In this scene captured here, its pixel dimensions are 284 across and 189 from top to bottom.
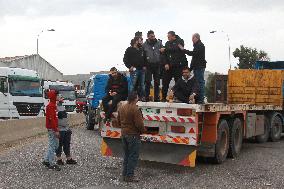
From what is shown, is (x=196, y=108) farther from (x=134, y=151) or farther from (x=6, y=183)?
(x=6, y=183)

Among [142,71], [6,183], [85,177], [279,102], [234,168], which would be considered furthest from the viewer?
[279,102]

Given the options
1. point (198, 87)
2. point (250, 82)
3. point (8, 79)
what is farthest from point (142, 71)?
point (8, 79)

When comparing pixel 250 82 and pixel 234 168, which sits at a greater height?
pixel 250 82

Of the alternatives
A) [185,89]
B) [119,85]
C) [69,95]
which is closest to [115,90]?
[119,85]

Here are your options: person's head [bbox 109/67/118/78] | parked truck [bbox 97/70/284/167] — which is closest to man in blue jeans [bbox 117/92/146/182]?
parked truck [bbox 97/70/284/167]

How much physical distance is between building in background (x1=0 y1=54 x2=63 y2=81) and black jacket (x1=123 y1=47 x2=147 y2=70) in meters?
38.5

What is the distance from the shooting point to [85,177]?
31.4 ft

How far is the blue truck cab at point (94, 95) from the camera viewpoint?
61.4 ft

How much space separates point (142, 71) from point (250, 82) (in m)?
6.26

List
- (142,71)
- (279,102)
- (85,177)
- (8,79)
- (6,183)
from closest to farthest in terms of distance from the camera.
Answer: (6,183) → (85,177) → (142,71) → (279,102) → (8,79)

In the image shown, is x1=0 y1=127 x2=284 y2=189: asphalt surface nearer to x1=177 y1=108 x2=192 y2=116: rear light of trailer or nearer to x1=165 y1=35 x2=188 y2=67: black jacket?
x1=177 y1=108 x2=192 y2=116: rear light of trailer

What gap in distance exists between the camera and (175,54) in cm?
1150

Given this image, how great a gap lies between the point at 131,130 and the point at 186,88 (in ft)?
7.02

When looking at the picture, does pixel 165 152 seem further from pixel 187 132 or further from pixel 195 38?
pixel 195 38
